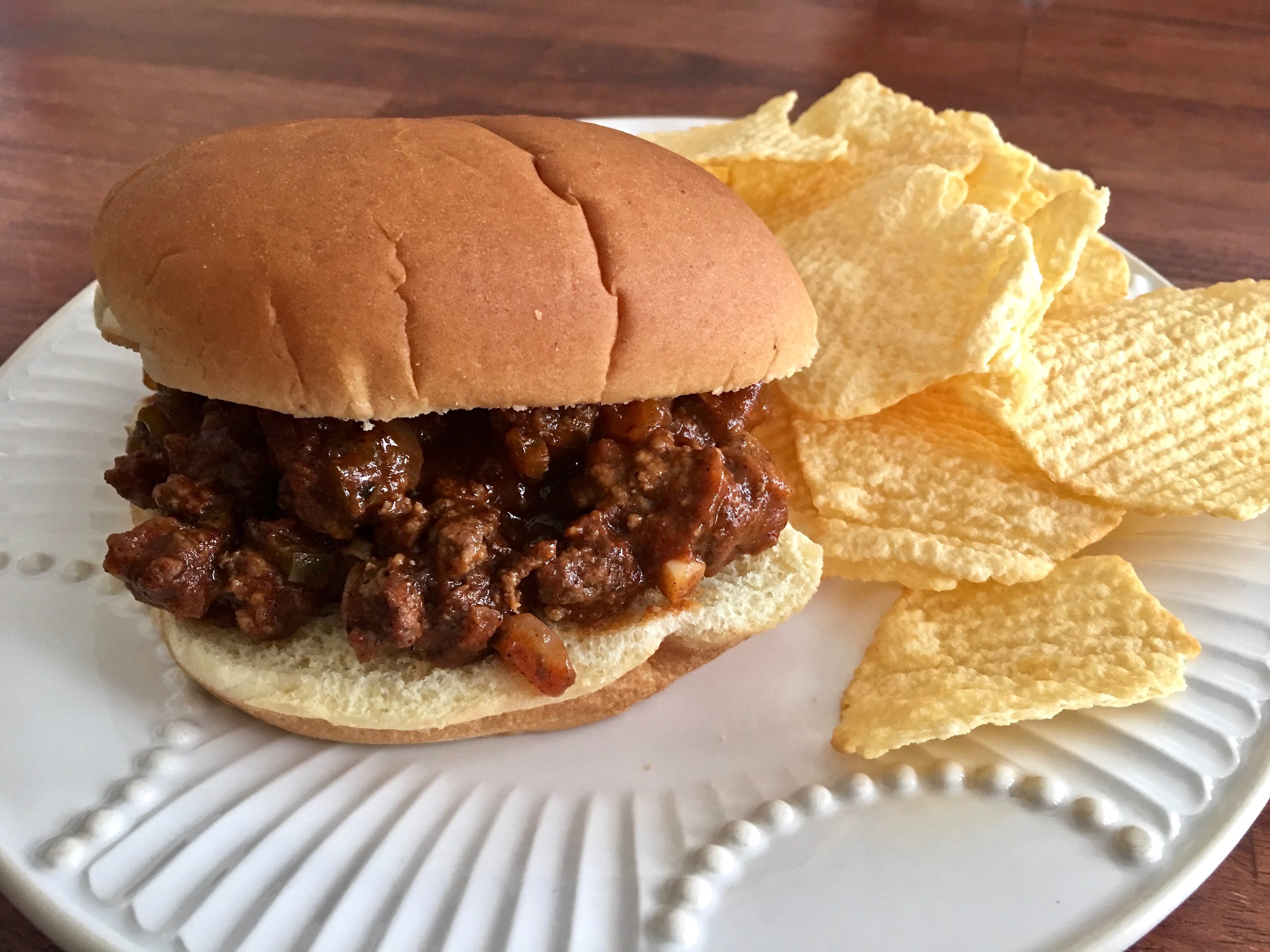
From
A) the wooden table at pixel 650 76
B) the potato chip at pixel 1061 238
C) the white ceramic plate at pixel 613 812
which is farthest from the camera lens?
the wooden table at pixel 650 76

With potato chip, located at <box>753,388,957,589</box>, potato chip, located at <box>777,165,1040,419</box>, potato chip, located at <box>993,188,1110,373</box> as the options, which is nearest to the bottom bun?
potato chip, located at <box>753,388,957,589</box>

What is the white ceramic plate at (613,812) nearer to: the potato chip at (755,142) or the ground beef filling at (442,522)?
the ground beef filling at (442,522)

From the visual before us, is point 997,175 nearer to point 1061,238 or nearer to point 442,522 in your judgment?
point 1061,238

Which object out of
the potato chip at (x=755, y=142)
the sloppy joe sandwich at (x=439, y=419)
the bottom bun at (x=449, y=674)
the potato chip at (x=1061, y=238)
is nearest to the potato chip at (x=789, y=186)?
→ the potato chip at (x=755, y=142)

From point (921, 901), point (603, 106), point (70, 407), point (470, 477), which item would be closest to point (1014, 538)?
point (921, 901)

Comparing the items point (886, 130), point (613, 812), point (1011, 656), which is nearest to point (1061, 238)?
point (886, 130)

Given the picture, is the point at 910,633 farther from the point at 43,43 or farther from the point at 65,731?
the point at 43,43
